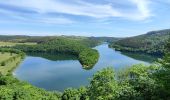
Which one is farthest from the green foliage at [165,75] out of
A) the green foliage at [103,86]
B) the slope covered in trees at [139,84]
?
the green foliage at [103,86]

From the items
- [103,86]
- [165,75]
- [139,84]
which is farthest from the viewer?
[103,86]

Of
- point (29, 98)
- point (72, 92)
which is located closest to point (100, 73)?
point (29, 98)

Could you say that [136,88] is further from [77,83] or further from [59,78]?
[59,78]

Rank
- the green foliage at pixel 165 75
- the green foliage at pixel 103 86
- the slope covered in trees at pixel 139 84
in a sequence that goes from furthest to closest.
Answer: the green foliage at pixel 103 86
the slope covered in trees at pixel 139 84
the green foliage at pixel 165 75

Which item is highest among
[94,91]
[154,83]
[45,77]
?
[154,83]

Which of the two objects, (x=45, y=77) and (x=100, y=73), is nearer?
(x=100, y=73)

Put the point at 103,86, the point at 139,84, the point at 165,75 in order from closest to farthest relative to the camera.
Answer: the point at 165,75 → the point at 139,84 → the point at 103,86

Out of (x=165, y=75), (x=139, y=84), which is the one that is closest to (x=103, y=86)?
(x=139, y=84)

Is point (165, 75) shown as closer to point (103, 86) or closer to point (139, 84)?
point (139, 84)

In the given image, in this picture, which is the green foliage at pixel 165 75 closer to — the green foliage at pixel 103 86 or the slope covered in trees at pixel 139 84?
the slope covered in trees at pixel 139 84

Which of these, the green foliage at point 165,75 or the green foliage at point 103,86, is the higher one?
the green foliage at point 165,75

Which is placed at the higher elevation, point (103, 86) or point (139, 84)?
point (139, 84)
